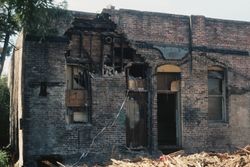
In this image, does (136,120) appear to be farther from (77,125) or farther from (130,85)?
(77,125)

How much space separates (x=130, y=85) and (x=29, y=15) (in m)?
4.09

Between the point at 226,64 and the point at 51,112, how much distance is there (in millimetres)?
6727

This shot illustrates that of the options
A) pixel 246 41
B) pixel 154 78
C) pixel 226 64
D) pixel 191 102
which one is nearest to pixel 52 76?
pixel 154 78

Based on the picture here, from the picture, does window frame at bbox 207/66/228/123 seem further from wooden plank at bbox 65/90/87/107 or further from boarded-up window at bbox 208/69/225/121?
wooden plank at bbox 65/90/87/107

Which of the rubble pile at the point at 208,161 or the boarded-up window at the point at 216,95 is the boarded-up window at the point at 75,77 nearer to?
the boarded-up window at the point at 216,95

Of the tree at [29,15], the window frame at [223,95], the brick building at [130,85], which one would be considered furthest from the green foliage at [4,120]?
the window frame at [223,95]

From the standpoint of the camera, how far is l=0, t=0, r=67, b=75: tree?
1319 cm

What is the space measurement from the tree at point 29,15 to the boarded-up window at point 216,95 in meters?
6.08

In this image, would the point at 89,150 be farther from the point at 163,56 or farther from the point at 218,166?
the point at 218,166

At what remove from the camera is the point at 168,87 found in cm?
1596

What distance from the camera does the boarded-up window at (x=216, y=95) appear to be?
16672mm

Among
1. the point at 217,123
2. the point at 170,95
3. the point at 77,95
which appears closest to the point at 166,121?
the point at 170,95

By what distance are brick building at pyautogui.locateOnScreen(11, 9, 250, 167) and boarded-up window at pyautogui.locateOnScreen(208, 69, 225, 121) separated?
4 centimetres

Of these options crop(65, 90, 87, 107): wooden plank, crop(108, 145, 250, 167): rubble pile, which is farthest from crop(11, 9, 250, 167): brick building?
crop(108, 145, 250, 167): rubble pile
